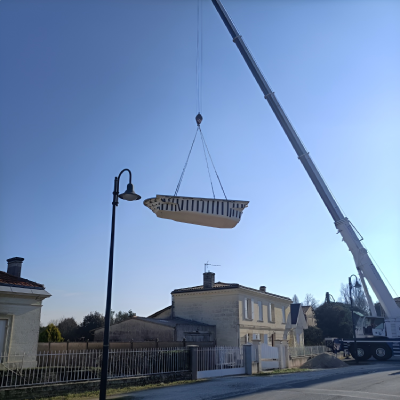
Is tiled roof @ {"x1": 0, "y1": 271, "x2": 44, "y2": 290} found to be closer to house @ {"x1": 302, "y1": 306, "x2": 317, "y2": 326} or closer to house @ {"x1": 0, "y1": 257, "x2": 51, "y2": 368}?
house @ {"x1": 0, "y1": 257, "x2": 51, "y2": 368}

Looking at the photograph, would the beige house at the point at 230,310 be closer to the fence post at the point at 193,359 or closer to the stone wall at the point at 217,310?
the stone wall at the point at 217,310

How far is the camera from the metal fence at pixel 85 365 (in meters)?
11.7

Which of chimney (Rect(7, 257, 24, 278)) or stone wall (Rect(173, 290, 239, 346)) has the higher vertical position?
chimney (Rect(7, 257, 24, 278))

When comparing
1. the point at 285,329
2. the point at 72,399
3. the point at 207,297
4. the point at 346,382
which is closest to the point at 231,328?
the point at 207,297

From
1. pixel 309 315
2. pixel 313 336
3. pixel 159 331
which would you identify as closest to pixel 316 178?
pixel 159 331

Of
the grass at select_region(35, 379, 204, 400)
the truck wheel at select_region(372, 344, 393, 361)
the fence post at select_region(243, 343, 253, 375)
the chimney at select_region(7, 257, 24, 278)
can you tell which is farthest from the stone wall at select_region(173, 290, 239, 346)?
the chimney at select_region(7, 257, 24, 278)

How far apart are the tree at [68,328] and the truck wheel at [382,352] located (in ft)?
98.8

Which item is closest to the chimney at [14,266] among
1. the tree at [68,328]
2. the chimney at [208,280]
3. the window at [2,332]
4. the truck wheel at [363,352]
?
the window at [2,332]

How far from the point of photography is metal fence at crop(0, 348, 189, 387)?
11.7 metres

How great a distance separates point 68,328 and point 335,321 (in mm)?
33591

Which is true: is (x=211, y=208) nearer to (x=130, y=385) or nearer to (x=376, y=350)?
(x=130, y=385)

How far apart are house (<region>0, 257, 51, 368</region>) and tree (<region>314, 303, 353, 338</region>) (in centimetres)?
4235

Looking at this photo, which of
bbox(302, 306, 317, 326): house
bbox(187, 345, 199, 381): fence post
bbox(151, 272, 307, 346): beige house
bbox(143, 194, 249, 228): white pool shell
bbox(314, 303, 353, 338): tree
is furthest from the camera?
bbox(302, 306, 317, 326): house

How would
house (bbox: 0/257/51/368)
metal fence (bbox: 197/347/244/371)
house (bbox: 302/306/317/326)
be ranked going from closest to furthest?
house (bbox: 0/257/51/368) < metal fence (bbox: 197/347/244/371) < house (bbox: 302/306/317/326)
